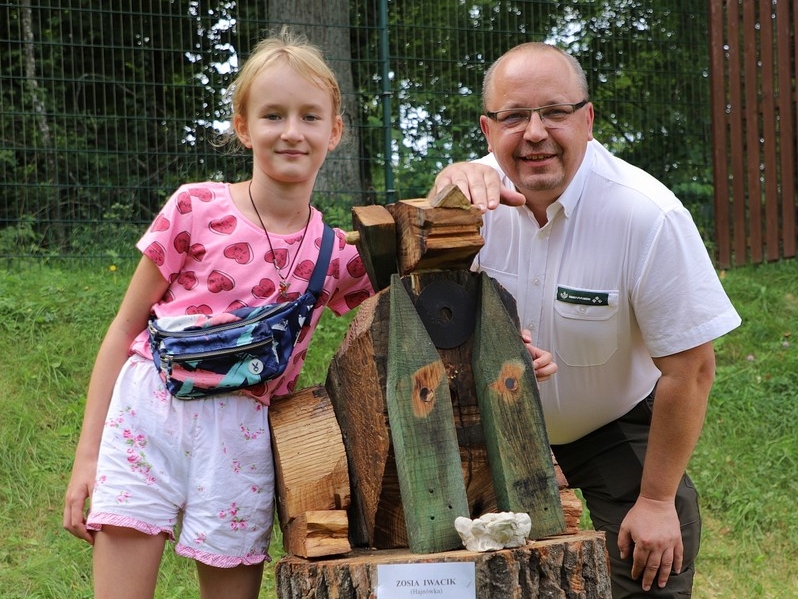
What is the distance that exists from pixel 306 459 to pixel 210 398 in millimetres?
277

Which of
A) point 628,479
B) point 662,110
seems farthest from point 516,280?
point 662,110

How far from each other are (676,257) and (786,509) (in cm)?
251

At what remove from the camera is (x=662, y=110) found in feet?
24.8

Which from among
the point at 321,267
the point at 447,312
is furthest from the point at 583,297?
the point at 321,267

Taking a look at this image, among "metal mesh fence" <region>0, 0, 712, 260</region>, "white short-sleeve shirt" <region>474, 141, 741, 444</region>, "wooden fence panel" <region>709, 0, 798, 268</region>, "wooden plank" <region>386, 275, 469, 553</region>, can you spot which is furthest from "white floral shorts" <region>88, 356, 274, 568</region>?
"wooden fence panel" <region>709, 0, 798, 268</region>

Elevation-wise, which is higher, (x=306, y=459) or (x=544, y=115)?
(x=544, y=115)

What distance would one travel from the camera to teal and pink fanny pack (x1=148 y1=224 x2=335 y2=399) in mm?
2223

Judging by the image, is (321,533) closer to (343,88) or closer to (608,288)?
(608,288)

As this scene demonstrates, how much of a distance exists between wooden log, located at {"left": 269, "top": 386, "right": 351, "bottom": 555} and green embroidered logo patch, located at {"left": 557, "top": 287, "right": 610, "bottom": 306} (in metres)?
0.80

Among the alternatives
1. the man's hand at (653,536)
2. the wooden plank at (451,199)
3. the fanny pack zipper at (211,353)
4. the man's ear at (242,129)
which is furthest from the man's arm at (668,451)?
the man's ear at (242,129)

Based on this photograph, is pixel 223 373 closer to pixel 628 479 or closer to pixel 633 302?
pixel 633 302

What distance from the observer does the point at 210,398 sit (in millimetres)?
2289

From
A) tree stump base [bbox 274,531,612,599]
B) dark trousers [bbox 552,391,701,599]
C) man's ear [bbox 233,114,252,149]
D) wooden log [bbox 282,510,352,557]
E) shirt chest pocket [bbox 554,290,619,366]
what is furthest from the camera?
dark trousers [bbox 552,391,701,599]

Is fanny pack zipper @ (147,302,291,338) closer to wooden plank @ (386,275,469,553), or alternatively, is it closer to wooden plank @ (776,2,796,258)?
wooden plank @ (386,275,469,553)
